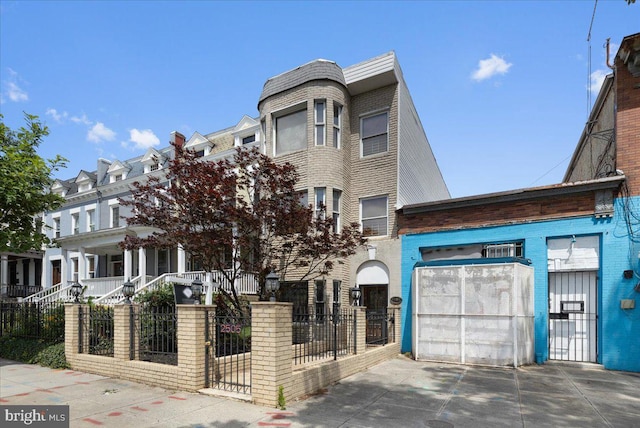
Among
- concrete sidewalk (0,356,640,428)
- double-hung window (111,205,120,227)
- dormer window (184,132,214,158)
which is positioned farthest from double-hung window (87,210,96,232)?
concrete sidewalk (0,356,640,428)

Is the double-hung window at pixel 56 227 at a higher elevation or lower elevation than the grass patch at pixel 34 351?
higher

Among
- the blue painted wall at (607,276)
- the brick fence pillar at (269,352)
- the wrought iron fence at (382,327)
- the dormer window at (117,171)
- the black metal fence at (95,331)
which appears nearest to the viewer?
the brick fence pillar at (269,352)

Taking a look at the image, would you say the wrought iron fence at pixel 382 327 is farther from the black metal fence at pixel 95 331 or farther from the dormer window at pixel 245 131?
the dormer window at pixel 245 131

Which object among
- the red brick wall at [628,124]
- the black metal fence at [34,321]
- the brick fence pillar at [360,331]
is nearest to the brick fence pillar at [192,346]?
the brick fence pillar at [360,331]

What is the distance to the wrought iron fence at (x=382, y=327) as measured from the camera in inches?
511

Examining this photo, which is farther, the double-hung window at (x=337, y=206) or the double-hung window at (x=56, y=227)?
the double-hung window at (x=56, y=227)

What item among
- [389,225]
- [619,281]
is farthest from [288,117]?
[619,281]

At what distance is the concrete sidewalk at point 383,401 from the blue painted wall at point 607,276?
77 centimetres

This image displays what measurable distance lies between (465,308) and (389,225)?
4210 millimetres

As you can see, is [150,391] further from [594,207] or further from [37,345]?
[594,207]

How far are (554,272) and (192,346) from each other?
10.2 meters

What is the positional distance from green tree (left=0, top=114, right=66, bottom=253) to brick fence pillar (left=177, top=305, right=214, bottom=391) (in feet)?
20.0

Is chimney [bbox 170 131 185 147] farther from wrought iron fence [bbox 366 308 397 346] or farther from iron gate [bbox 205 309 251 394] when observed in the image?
iron gate [bbox 205 309 251 394]

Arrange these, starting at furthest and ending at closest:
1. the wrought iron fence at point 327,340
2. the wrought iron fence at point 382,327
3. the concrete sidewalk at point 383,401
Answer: the wrought iron fence at point 382,327 < the wrought iron fence at point 327,340 < the concrete sidewalk at point 383,401
